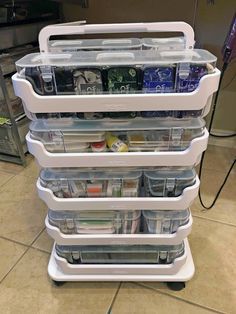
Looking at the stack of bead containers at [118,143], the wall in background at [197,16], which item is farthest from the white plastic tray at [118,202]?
the wall in background at [197,16]

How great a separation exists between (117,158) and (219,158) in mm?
912

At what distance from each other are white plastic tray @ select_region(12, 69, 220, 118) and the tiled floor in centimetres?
51

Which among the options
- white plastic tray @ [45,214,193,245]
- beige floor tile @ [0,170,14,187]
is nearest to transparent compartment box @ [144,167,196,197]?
white plastic tray @ [45,214,193,245]

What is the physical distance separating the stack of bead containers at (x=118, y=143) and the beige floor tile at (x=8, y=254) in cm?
18

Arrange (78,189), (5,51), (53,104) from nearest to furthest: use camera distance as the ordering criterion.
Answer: (53,104) < (78,189) < (5,51)

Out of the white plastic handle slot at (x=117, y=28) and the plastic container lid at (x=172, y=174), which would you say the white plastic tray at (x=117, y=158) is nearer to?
the plastic container lid at (x=172, y=174)

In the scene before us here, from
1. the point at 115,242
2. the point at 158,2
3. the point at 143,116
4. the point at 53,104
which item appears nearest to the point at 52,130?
the point at 53,104

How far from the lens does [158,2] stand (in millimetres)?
1248

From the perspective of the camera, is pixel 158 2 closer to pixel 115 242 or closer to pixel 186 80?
pixel 186 80

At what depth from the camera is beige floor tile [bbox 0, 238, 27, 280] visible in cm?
83

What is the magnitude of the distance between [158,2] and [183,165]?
3.26ft

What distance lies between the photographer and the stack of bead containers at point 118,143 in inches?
19.7

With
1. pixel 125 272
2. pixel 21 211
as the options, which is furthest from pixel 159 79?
pixel 21 211

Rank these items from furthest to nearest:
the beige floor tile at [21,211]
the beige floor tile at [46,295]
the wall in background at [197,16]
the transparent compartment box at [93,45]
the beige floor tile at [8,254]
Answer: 1. the wall in background at [197,16]
2. the beige floor tile at [21,211]
3. the beige floor tile at [8,254]
4. the beige floor tile at [46,295]
5. the transparent compartment box at [93,45]
